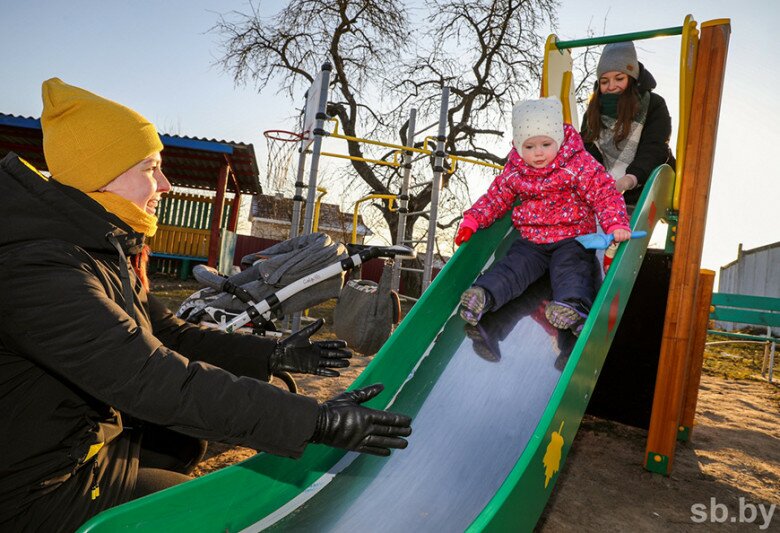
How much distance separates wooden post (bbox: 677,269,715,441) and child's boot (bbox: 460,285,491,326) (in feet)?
6.61

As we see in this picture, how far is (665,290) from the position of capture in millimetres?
3703

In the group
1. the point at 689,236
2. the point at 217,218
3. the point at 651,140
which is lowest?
the point at 689,236

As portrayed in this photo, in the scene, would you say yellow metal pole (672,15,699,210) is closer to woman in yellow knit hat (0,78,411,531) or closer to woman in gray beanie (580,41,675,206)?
woman in gray beanie (580,41,675,206)

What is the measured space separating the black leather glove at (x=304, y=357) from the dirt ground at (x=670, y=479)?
133 centimetres

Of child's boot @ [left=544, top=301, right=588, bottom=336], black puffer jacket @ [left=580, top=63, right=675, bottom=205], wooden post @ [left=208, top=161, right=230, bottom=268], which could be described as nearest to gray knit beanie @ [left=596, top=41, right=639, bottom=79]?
black puffer jacket @ [left=580, top=63, right=675, bottom=205]

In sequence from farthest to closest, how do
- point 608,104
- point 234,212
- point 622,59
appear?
point 234,212
point 608,104
point 622,59

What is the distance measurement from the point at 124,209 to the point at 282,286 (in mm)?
2501

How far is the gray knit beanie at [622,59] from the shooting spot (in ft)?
12.6

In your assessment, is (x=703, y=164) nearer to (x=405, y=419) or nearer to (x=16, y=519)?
(x=405, y=419)

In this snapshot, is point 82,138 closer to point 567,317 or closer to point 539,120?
point 567,317

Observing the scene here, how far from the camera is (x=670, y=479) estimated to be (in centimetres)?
319

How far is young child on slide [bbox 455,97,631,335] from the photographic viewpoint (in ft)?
8.98

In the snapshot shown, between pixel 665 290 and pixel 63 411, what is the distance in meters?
3.72

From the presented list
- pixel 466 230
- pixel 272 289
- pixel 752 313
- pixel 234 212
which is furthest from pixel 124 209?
pixel 234 212
